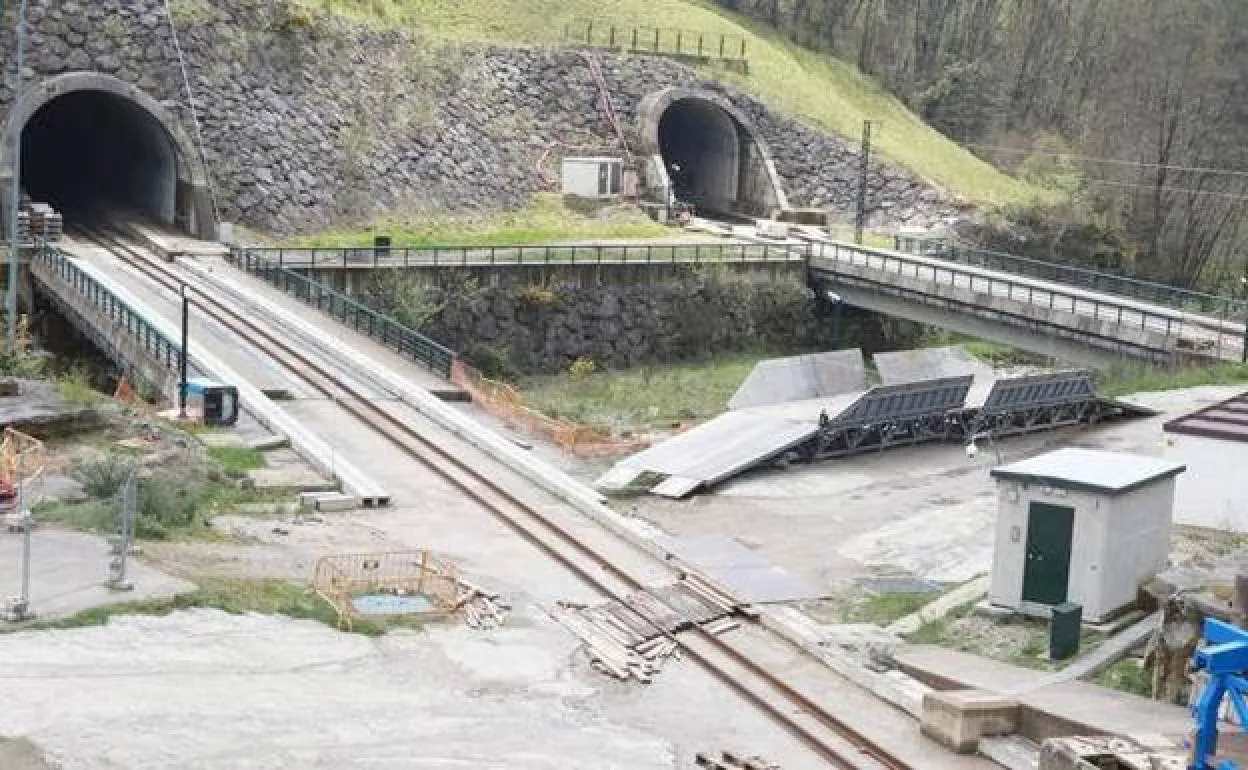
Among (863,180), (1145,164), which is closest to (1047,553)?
(863,180)

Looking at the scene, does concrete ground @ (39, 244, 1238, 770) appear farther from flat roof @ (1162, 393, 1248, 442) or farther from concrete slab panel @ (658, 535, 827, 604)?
flat roof @ (1162, 393, 1248, 442)

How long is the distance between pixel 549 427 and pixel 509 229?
79.0 ft

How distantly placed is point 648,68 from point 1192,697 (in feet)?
182

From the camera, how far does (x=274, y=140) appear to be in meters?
59.8

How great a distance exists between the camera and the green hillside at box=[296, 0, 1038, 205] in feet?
235

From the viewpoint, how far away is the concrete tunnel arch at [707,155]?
7200cm

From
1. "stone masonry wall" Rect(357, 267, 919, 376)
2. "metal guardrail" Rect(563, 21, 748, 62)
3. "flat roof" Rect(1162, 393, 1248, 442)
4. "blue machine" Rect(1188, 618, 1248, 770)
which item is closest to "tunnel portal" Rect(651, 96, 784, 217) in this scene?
"metal guardrail" Rect(563, 21, 748, 62)

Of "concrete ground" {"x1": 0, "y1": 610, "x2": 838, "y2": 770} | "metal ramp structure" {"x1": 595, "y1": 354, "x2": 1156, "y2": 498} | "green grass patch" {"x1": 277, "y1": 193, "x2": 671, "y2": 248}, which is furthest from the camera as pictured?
"green grass patch" {"x1": 277, "y1": 193, "x2": 671, "y2": 248}

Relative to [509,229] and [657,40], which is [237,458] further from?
[657,40]

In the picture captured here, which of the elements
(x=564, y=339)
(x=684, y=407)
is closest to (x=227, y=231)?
(x=564, y=339)

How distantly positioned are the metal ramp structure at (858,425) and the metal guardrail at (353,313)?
7.31 metres

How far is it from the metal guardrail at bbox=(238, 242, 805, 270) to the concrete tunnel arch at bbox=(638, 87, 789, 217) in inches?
330

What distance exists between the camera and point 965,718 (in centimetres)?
2214

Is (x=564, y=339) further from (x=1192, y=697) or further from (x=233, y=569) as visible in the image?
(x=1192, y=697)
